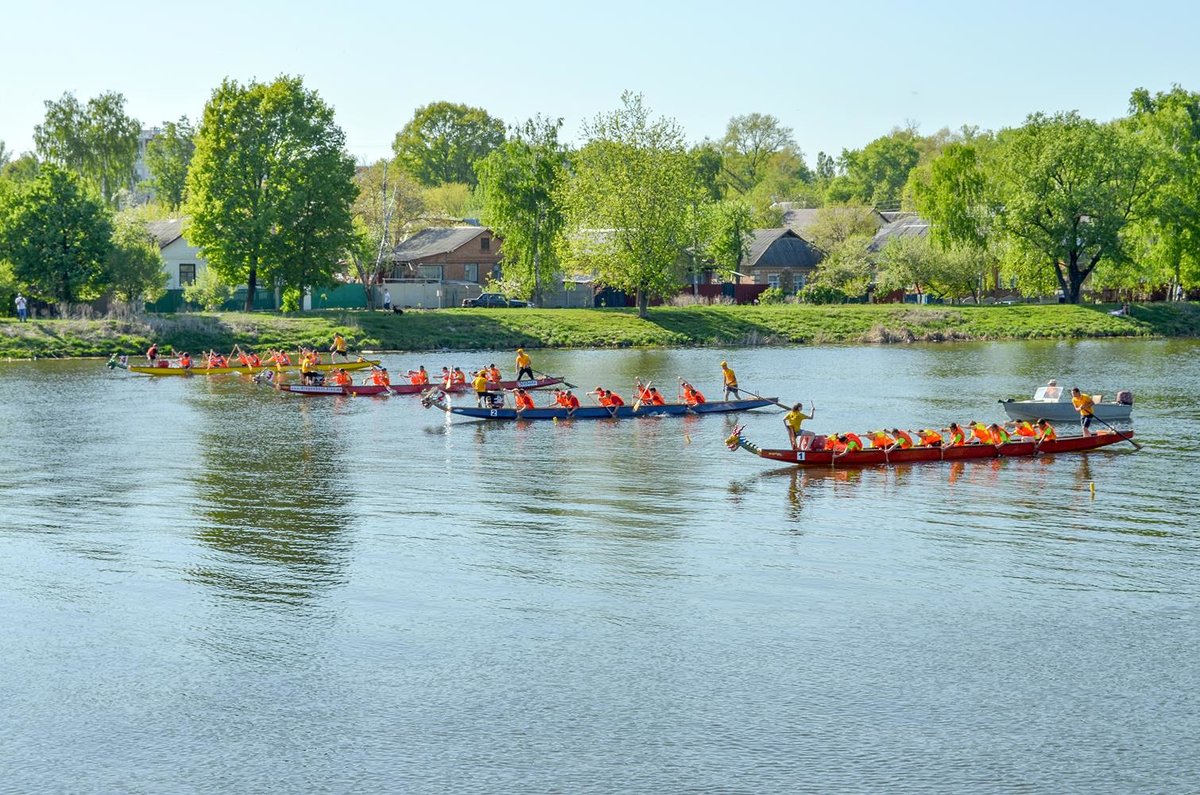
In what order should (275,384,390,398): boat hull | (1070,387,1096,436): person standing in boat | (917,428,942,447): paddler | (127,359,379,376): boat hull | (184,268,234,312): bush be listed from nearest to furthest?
(917,428,942,447): paddler
(1070,387,1096,436): person standing in boat
(275,384,390,398): boat hull
(127,359,379,376): boat hull
(184,268,234,312): bush

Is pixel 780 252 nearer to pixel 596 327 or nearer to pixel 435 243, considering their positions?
pixel 435 243

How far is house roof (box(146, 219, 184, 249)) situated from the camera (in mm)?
98312

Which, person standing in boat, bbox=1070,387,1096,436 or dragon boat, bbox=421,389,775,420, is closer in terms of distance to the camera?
person standing in boat, bbox=1070,387,1096,436

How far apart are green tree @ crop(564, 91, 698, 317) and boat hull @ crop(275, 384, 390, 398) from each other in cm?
3643

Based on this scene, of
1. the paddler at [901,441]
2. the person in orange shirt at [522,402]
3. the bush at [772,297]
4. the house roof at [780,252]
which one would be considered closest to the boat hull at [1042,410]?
the paddler at [901,441]

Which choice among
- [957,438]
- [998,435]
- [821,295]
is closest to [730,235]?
[821,295]

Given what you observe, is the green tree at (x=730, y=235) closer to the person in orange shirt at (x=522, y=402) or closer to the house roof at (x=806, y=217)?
the house roof at (x=806, y=217)

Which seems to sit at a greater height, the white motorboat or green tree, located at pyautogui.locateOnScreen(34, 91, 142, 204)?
green tree, located at pyautogui.locateOnScreen(34, 91, 142, 204)

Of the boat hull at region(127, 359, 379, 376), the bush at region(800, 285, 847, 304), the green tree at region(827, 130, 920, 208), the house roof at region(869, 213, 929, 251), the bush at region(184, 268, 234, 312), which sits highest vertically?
the green tree at region(827, 130, 920, 208)

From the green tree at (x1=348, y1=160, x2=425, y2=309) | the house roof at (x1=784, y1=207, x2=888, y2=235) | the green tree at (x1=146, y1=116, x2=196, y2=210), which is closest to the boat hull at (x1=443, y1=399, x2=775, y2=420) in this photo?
the green tree at (x1=348, y1=160, x2=425, y2=309)

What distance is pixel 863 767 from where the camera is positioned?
17.3 metres

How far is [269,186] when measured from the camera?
81.6 metres

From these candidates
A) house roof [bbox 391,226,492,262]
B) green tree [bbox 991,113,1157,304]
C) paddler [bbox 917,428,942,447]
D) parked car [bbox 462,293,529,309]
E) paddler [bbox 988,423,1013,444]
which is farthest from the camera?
house roof [bbox 391,226,492,262]

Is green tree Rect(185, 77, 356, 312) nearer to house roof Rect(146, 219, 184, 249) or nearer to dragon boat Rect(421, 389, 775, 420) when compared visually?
house roof Rect(146, 219, 184, 249)
